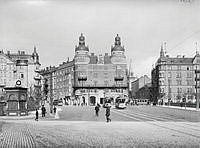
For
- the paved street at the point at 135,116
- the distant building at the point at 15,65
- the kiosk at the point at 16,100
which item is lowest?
the paved street at the point at 135,116

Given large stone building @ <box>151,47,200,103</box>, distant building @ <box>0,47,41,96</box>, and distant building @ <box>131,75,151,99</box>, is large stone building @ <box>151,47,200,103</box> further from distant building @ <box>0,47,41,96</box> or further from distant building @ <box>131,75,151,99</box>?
distant building @ <box>131,75,151,99</box>

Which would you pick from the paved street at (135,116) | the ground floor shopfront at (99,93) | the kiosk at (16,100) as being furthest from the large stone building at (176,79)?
the kiosk at (16,100)

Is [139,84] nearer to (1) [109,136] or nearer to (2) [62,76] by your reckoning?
(2) [62,76]

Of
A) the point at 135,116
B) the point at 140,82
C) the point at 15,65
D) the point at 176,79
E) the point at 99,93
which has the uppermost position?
the point at 140,82

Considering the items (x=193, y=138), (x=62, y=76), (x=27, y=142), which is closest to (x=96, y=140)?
(x=27, y=142)

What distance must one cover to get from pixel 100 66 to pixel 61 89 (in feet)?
47.5

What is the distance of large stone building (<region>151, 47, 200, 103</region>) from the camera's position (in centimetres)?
4369

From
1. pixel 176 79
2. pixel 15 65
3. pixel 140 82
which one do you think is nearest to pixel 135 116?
pixel 15 65

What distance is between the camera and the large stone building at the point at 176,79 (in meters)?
43.7

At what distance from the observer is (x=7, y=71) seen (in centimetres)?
1361

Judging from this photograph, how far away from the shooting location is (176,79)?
49.5 meters

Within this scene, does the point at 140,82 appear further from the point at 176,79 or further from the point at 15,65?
the point at 15,65

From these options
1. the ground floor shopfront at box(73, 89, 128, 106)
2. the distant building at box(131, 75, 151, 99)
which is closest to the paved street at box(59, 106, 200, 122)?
the ground floor shopfront at box(73, 89, 128, 106)

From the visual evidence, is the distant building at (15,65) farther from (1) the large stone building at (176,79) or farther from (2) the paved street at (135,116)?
(1) the large stone building at (176,79)
